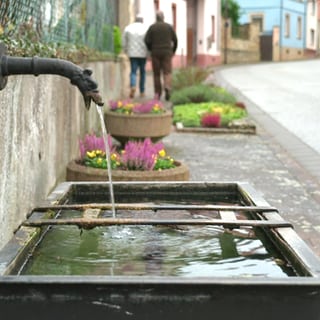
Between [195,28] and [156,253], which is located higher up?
[195,28]

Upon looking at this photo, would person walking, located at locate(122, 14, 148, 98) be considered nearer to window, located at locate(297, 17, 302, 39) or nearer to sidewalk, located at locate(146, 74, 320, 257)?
sidewalk, located at locate(146, 74, 320, 257)

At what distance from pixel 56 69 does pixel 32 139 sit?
2011 millimetres

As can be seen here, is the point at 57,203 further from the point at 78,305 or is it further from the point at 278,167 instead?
the point at 278,167

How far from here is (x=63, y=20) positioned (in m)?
6.84

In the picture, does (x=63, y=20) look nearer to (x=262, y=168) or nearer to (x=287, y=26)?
(x=262, y=168)

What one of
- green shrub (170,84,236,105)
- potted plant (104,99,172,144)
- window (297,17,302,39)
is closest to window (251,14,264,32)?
window (297,17,302,39)

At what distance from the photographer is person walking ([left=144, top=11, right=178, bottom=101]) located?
618 inches

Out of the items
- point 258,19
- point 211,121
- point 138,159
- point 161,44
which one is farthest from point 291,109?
point 258,19

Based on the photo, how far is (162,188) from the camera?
11.4 feet

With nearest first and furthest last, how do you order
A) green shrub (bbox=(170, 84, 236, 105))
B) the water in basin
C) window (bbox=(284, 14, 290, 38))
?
the water in basin
green shrub (bbox=(170, 84, 236, 105))
window (bbox=(284, 14, 290, 38))

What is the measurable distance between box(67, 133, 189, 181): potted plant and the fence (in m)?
0.96

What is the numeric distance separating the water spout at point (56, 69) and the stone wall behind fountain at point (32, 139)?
1039 millimetres

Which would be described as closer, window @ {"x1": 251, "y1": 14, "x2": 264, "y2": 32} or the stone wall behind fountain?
the stone wall behind fountain

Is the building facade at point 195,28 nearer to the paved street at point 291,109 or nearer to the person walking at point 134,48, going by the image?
the paved street at point 291,109
